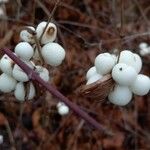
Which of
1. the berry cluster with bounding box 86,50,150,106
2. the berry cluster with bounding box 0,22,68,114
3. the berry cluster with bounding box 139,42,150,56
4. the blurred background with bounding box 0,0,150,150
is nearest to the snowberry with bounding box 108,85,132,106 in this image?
the berry cluster with bounding box 86,50,150,106

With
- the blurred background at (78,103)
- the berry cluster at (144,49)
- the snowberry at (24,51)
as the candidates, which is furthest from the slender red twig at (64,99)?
the berry cluster at (144,49)

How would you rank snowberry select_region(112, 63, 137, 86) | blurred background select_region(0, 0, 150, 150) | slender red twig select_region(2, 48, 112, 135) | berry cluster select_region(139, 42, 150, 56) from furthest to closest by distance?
berry cluster select_region(139, 42, 150, 56), blurred background select_region(0, 0, 150, 150), snowberry select_region(112, 63, 137, 86), slender red twig select_region(2, 48, 112, 135)

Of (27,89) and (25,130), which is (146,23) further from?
(27,89)

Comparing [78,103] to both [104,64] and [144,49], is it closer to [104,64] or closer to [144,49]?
[144,49]

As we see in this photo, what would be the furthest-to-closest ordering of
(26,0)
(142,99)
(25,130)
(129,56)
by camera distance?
(142,99), (26,0), (25,130), (129,56)

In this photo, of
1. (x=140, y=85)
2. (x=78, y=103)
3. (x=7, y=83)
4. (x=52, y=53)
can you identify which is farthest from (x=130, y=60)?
(x=78, y=103)

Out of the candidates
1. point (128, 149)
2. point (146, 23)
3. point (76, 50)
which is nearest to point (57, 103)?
point (76, 50)

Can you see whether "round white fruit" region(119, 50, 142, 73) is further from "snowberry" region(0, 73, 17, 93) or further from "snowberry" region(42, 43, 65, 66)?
"snowberry" region(0, 73, 17, 93)

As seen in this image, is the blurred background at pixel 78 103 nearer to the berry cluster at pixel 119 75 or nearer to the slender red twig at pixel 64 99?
the berry cluster at pixel 119 75
